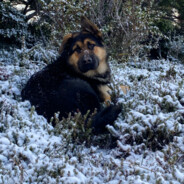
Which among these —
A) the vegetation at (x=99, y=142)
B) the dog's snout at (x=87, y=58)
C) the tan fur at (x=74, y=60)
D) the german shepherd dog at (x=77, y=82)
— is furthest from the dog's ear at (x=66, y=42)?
the vegetation at (x=99, y=142)

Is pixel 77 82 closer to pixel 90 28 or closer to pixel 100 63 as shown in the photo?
pixel 100 63

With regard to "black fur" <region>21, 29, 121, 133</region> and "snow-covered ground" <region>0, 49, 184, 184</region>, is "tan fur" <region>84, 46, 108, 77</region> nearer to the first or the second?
"black fur" <region>21, 29, 121, 133</region>

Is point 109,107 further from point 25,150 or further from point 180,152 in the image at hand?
point 25,150

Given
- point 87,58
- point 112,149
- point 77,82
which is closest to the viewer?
point 112,149

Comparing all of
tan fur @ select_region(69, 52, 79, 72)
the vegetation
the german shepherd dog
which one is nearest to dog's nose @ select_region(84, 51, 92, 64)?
the german shepherd dog

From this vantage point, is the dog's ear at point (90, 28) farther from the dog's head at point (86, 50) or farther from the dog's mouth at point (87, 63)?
the dog's mouth at point (87, 63)

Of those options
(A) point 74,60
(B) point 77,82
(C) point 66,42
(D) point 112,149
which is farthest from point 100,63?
(D) point 112,149

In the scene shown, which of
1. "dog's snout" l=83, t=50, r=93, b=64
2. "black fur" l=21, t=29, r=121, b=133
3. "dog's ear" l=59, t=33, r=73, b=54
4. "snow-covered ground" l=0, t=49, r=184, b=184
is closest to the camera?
"snow-covered ground" l=0, t=49, r=184, b=184

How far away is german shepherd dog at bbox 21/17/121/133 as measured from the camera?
158 inches

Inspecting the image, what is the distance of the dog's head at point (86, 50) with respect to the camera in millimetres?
4660

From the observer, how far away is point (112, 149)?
137 inches

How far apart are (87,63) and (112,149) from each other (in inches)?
66.0

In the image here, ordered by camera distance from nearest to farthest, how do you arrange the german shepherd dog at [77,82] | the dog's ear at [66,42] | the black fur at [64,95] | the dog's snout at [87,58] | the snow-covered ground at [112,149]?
1. the snow-covered ground at [112,149]
2. the black fur at [64,95]
3. the german shepherd dog at [77,82]
4. the dog's snout at [87,58]
5. the dog's ear at [66,42]

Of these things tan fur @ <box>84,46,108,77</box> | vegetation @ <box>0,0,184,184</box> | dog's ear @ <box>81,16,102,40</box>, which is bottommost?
vegetation @ <box>0,0,184,184</box>
